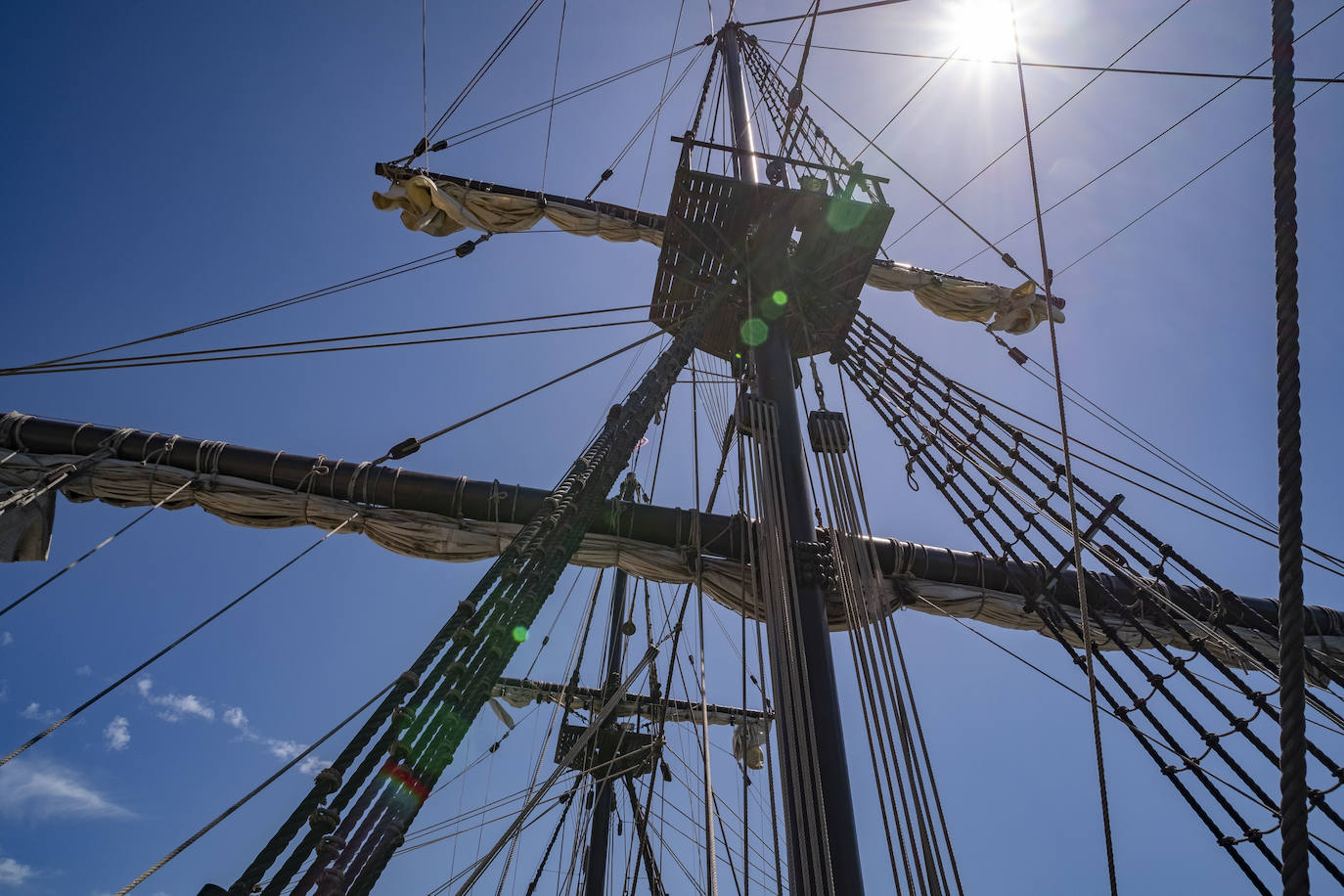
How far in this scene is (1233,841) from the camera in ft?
14.3

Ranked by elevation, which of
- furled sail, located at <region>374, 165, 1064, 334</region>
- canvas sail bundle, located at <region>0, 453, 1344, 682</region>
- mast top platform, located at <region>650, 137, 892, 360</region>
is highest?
furled sail, located at <region>374, 165, 1064, 334</region>

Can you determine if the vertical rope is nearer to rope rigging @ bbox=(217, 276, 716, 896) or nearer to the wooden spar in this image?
rope rigging @ bbox=(217, 276, 716, 896)

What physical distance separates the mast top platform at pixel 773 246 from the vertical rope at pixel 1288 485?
516 centimetres

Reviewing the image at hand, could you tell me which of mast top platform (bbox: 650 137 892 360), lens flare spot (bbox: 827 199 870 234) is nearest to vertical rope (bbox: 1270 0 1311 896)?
mast top platform (bbox: 650 137 892 360)

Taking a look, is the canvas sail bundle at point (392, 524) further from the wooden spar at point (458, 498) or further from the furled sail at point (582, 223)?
the furled sail at point (582, 223)

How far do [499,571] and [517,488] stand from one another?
12.0ft

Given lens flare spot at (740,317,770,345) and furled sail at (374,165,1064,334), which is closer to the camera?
lens flare spot at (740,317,770,345)

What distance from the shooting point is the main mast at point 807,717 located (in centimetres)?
358

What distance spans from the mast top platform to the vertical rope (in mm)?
5156

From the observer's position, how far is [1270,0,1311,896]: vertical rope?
4.09ft

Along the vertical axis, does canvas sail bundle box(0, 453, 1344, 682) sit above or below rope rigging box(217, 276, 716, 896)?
above

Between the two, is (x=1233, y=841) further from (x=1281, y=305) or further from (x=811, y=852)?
(x=1281, y=305)

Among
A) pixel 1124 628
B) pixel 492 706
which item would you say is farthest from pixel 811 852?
pixel 492 706

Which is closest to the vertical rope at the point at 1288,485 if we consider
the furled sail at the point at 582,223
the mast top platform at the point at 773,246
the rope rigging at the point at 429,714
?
the rope rigging at the point at 429,714
